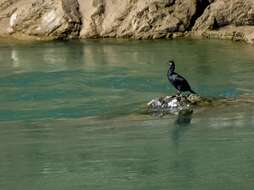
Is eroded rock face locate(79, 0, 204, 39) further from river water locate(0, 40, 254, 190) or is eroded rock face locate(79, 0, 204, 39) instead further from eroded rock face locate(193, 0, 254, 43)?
river water locate(0, 40, 254, 190)

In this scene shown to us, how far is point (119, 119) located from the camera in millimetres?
10195

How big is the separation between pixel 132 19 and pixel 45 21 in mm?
2096

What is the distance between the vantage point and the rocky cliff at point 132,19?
18578 mm

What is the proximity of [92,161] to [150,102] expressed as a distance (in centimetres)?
352

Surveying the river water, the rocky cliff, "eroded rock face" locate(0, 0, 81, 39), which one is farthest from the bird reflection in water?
"eroded rock face" locate(0, 0, 81, 39)

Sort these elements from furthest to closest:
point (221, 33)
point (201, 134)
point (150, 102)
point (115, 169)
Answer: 1. point (221, 33)
2. point (150, 102)
3. point (201, 134)
4. point (115, 169)

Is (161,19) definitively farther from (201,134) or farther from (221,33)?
(201,134)

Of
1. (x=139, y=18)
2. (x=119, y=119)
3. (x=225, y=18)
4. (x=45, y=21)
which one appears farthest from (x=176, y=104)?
(x=45, y=21)

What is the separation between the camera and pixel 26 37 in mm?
18844

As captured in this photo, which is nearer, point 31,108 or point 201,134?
point 201,134

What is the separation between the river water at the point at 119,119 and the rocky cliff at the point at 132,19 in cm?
66

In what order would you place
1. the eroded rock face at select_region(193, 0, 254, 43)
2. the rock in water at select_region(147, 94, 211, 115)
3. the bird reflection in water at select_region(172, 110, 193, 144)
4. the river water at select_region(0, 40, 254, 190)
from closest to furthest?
the river water at select_region(0, 40, 254, 190) < the bird reflection in water at select_region(172, 110, 193, 144) < the rock in water at select_region(147, 94, 211, 115) < the eroded rock face at select_region(193, 0, 254, 43)

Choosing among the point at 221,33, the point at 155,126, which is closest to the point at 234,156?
the point at 155,126

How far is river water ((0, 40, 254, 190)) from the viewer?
6750 millimetres
